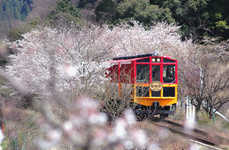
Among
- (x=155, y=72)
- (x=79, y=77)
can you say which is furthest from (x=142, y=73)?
(x=79, y=77)

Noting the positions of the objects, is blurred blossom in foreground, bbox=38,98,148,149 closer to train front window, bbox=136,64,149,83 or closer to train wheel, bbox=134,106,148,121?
train wheel, bbox=134,106,148,121

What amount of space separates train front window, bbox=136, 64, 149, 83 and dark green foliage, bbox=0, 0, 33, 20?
25.9 m

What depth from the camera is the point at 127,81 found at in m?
11.2

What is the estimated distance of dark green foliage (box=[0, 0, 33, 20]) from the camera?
3519cm

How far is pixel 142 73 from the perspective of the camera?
38.9 feet

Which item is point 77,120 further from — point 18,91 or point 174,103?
point 18,91

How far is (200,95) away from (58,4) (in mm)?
24525

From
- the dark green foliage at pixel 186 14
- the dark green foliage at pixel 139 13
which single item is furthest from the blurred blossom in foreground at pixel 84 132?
the dark green foliage at pixel 186 14

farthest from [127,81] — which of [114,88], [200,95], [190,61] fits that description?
[190,61]

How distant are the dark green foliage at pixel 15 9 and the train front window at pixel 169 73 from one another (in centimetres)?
2600

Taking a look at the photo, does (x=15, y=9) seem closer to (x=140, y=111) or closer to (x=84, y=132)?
(x=140, y=111)

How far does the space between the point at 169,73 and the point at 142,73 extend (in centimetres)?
111

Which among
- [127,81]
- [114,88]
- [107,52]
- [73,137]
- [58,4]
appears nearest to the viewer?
[73,137]

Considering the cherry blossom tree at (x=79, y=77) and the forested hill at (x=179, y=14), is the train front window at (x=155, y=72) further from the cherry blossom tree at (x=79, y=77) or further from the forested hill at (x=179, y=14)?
the forested hill at (x=179, y=14)
